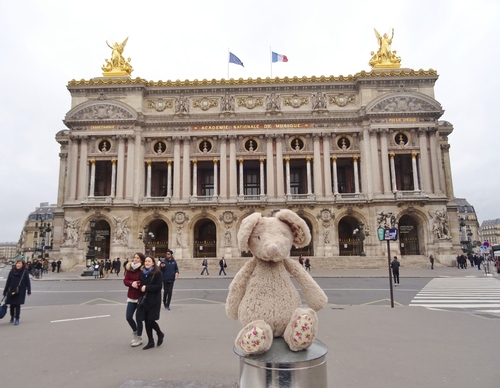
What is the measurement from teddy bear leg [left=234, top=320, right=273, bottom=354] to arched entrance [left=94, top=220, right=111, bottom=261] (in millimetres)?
38775

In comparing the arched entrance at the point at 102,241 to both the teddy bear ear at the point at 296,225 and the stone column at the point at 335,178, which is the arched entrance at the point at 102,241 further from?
the teddy bear ear at the point at 296,225

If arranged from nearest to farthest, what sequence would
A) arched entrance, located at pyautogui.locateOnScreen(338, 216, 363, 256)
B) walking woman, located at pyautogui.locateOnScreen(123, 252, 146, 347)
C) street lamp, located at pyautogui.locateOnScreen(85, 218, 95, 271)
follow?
walking woman, located at pyautogui.locateOnScreen(123, 252, 146, 347), street lamp, located at pyautogui.locateOnScreen(85, 218, 95, 271), arched entrance, located at pyautogui.locateOnScreen(338, 216, 363, 256)

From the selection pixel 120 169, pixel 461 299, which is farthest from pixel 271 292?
pixel 120 169

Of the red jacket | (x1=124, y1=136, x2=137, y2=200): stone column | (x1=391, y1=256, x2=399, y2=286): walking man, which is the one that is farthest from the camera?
(x1=124, y1=136, x2=137, y2=200): stone column

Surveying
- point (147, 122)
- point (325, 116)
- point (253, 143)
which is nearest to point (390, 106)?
point (325, 116)

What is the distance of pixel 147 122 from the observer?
42.2 m

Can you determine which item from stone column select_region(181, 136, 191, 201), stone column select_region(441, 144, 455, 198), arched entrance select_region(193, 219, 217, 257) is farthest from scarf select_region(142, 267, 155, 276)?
stone column select_region(441, 144, 455, 198)

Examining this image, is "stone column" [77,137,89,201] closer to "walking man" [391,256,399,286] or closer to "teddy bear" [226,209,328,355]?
"walking man" [391,256,399,286]

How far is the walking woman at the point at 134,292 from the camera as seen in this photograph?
24.7 ft

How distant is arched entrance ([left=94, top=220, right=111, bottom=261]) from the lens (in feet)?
131

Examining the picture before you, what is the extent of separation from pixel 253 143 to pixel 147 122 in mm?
12202

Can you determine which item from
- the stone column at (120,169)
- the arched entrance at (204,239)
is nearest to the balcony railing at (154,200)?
the stone column at (120,169)

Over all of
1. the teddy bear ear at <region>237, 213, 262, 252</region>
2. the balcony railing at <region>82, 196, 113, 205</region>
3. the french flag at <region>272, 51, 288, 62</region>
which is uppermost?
the french flag at <region>272, 51, 288, 62</region>

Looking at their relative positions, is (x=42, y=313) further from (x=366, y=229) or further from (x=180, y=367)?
(x=366, y=229)
